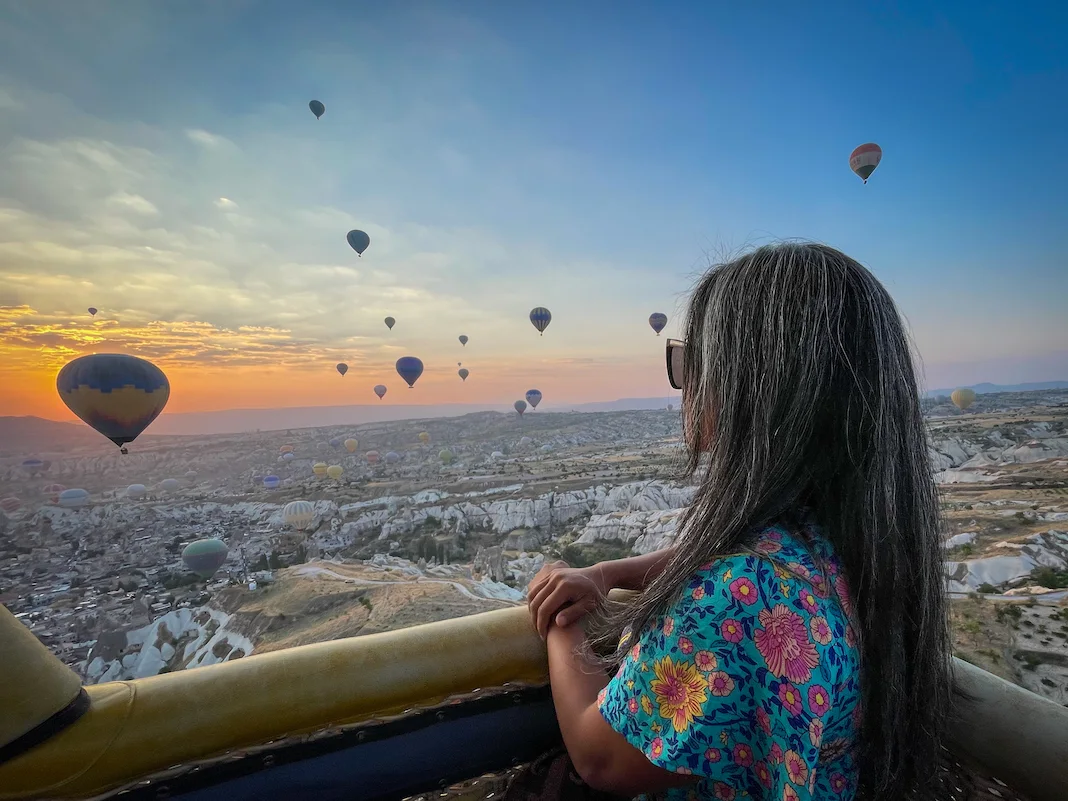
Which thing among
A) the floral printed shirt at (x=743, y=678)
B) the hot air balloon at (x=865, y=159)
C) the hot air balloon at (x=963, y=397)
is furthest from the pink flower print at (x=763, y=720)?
the hot air balloon at (x=963, y=397)

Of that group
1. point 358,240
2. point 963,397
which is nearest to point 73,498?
point 358,240

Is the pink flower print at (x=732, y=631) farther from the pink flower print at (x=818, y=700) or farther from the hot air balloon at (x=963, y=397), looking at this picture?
the hot air balloon at (x=963, y=397)

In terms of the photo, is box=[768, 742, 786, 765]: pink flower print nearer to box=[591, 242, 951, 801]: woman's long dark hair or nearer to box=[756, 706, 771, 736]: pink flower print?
box=[756, 706, 771, 736]: pink flower print

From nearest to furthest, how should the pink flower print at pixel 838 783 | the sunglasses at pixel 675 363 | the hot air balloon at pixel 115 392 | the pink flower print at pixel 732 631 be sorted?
the pink flower print at pixel 732 631
the pink flower print at pixel 838 783
the sunglasses at pixel 675 363
the hot air balloon at pixel 115 392

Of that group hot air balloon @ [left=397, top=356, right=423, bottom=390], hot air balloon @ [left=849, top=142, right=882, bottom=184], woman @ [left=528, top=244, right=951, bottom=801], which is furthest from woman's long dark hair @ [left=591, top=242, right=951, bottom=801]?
hot air balloon @ [left=397, top=356, right=423, bottom=390]

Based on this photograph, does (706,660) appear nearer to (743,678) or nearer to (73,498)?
(743,678)

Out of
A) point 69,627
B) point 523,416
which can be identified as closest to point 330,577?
point 69,627
